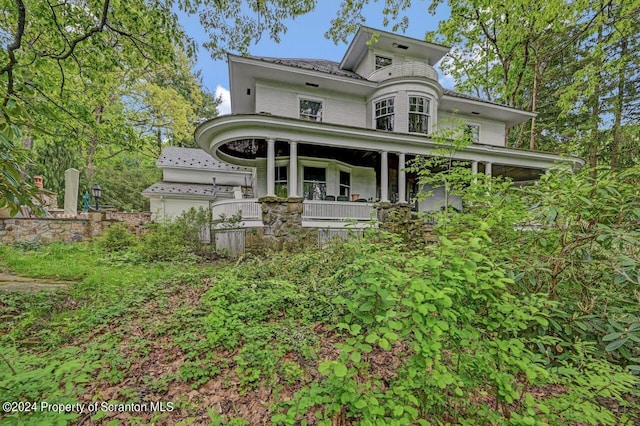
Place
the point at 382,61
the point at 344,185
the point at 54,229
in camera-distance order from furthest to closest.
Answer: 1. the point at 382,61
2. the point at 344,185
3. the point at 54,229

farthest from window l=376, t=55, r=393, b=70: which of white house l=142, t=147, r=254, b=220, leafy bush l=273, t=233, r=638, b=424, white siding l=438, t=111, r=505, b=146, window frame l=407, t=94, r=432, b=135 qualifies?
leafy bush l=273, t=233, r=638, b=424

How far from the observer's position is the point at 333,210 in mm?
8711

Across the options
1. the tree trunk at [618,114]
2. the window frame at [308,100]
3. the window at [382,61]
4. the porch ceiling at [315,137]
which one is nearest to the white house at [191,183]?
the porch ceiling at [315,137]

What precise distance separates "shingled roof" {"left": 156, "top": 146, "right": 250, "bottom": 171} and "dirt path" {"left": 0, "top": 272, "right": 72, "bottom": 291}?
477 inches

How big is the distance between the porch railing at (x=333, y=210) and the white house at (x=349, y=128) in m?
0.03

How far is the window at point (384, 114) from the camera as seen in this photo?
10688mm

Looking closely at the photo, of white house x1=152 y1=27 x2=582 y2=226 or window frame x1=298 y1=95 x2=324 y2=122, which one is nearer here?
white house x1=152 y1=27 x2=582 y2=226

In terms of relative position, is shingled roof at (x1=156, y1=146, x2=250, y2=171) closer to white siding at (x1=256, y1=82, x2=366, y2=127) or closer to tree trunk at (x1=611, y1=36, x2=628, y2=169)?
white siding at (x1=256, y1=82, x2=366, y2=127)

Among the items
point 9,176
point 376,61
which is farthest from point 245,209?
point 376,61

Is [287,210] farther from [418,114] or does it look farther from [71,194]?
[71,194]

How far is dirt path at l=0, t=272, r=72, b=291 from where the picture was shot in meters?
4.07

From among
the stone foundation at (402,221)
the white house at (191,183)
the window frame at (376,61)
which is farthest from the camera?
the white house at (191,183)

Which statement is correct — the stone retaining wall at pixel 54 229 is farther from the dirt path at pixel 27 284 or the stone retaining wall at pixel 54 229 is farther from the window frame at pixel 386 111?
the window frame at pixel 386 111

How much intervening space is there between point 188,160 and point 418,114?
14114mm
